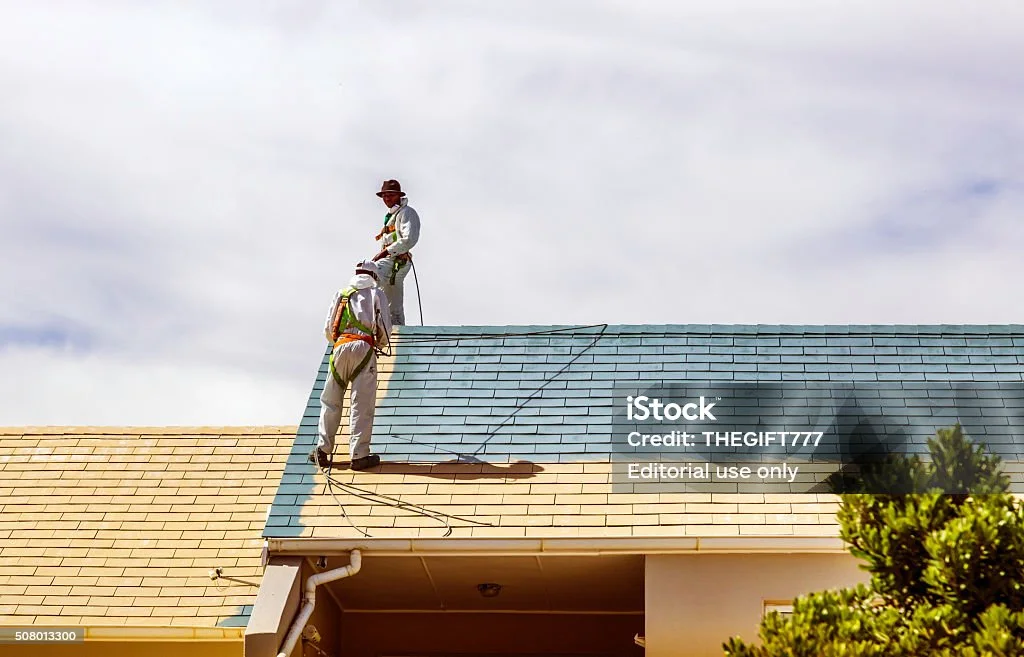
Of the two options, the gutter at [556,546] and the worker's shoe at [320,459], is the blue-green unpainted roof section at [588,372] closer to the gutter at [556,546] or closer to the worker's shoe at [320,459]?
the worker's shoe at [320,459]

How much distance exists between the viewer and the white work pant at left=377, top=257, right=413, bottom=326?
17.1 meters

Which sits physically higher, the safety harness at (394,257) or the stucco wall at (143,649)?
the safety harness at (394,257)

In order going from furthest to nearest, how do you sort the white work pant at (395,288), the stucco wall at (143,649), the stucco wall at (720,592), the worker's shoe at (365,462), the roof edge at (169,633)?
the white work pant at (395,288) < the worker's shoe at (365,462) < the stucco wall at (143,649) < the roof edge at (169,633) < the stucco wall at (720,592)

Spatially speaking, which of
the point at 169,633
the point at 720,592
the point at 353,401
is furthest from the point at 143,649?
the point at 720,592

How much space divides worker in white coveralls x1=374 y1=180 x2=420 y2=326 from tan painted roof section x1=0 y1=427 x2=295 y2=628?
84.9 inches

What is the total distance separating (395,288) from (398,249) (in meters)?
0.45

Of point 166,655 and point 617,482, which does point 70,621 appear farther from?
point 617,482


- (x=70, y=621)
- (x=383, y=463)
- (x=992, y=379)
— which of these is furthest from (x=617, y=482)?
(x=70, y=621)

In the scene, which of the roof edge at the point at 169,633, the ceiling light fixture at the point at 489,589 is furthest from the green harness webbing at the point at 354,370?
the roof edge at the point at 169,633

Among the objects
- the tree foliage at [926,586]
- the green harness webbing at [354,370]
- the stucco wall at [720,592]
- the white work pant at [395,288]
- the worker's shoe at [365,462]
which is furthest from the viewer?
the white work pant at [395,288]

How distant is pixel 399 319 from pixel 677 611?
218 inches

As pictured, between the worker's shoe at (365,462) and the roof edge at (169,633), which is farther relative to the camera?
the worker's shoe at (365,462)

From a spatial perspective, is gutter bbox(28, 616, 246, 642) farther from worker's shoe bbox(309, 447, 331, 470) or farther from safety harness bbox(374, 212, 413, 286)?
safety harness bbox(374, 212, 413, 286)

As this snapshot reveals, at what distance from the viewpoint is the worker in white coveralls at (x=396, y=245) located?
17.1m
